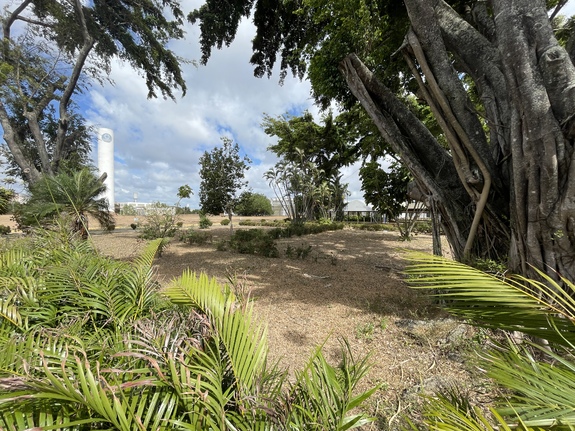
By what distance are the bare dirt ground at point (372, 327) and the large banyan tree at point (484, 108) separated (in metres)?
1.15

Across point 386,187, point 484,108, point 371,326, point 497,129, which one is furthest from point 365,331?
point 386,187

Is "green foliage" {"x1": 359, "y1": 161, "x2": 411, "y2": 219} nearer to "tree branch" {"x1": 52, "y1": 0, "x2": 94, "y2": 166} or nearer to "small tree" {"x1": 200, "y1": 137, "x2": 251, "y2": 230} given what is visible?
"small tree" {"x1": 200, "y1": 137, "x2": 251, "y2": 230}

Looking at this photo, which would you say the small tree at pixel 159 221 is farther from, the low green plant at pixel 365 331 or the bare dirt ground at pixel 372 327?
the low green plant at pixel 365 331

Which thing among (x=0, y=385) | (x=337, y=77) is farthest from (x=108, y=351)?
(x=337, y=77)

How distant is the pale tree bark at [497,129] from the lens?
7.02 ft

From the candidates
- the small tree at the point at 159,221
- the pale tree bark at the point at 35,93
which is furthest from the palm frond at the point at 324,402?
the pale tree bark at the point at 35,93

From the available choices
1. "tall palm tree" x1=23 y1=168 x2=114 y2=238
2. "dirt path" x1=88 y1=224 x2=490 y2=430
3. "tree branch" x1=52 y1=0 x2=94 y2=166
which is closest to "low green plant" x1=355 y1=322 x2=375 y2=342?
"dirt path" x1=88 y1=224 x2=490 y2=430

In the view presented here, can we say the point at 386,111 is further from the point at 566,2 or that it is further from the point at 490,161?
the point at 566,2

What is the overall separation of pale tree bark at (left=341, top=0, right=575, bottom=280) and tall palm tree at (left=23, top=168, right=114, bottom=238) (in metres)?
6.99

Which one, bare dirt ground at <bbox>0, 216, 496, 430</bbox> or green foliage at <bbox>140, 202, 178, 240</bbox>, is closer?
bare dirt ground at <bbox>0, 216, 496, 430</bbox>

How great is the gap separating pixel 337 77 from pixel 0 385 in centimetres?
526

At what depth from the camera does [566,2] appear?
3465 mm

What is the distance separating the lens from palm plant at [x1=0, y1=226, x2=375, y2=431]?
2.58 feet

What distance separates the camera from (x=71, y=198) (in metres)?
5.45
